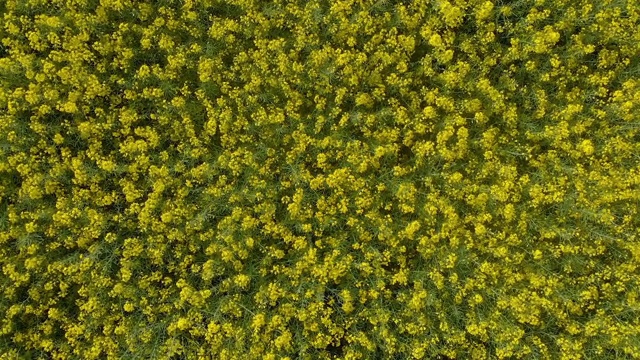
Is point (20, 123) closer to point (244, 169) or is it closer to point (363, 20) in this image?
point (244, 169)

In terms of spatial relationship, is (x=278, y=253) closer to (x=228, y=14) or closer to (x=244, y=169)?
(x=244, y=169)

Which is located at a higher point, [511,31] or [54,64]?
[511,31]

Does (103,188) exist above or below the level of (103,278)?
above

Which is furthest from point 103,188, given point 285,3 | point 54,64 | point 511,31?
point 511,31

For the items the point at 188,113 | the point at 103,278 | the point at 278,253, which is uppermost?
the point at 188,113

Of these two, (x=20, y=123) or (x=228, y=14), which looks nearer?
(x=20, y=123)

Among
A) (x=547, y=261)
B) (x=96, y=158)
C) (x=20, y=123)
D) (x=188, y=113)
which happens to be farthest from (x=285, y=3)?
(x=547, y=261)
